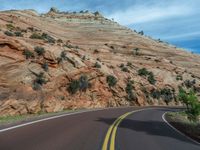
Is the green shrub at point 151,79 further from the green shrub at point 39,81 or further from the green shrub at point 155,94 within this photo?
A: the green shrub at point 39,81

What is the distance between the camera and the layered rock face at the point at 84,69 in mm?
35375

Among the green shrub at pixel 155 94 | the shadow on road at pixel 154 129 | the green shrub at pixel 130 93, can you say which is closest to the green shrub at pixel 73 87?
the green shrub at pixel 130 93

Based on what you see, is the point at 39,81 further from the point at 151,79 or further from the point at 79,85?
the point at 151,79

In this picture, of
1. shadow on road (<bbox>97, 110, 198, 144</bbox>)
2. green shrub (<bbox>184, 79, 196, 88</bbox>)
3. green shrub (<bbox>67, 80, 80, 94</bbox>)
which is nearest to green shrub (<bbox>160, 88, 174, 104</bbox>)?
green shrub (<bbox>184, 79, 196, 88</bbox>)

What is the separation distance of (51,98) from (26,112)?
5288 millimetres

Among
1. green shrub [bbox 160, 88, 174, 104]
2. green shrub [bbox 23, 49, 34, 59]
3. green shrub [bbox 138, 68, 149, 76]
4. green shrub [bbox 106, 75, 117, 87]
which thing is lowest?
Result: green shrub [bbox 160, 88, 174, 104]

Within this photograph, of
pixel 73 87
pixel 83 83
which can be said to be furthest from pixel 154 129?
pixel 83 83

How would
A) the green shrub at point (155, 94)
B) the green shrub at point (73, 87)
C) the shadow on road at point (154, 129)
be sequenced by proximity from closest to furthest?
the shadow on road at point (154, 129) → the green shrub at point (73, 87) → the green shrub at point (155, 94)

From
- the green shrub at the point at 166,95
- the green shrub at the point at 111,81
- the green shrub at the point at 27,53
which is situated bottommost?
the green shrub at the point at 166,95

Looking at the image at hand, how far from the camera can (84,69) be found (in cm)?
4662

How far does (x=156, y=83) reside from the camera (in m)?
66.6

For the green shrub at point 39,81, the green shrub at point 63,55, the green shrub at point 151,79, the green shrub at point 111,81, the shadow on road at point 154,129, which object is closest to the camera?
the shadow on road at point 154,129

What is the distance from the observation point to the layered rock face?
3538cm

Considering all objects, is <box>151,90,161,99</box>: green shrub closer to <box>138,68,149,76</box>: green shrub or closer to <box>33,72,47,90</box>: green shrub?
<box>138,68,149,76</box>: green shrub
